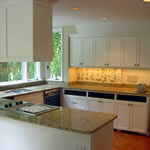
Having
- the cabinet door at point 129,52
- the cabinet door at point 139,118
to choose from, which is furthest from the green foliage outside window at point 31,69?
the cabinet door at point 139,118

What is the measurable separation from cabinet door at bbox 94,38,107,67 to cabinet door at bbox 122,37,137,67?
0.47 m

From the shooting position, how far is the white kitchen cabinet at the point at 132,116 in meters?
4.84

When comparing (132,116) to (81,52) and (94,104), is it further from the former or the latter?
(81,52)

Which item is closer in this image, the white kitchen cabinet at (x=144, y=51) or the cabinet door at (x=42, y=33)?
the cabinet door at (x=42, y=33)

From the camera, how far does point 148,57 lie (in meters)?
5.05

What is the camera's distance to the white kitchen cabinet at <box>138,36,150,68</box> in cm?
505

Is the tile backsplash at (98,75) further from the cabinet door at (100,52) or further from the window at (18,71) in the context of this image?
the window at (18,71)

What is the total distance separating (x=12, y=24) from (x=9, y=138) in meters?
1.50

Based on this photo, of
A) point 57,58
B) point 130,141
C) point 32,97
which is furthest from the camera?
point 57,58

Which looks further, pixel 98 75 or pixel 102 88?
pixel 98 75

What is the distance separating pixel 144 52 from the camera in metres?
5.09

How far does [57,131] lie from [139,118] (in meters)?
2.81

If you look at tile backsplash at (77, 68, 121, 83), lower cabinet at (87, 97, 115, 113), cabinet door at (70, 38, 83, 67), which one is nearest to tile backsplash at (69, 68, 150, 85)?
tile backsplash at (77, 68, 121, 83)

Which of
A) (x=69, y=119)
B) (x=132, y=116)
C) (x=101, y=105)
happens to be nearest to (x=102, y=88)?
(x=101, y=105)
